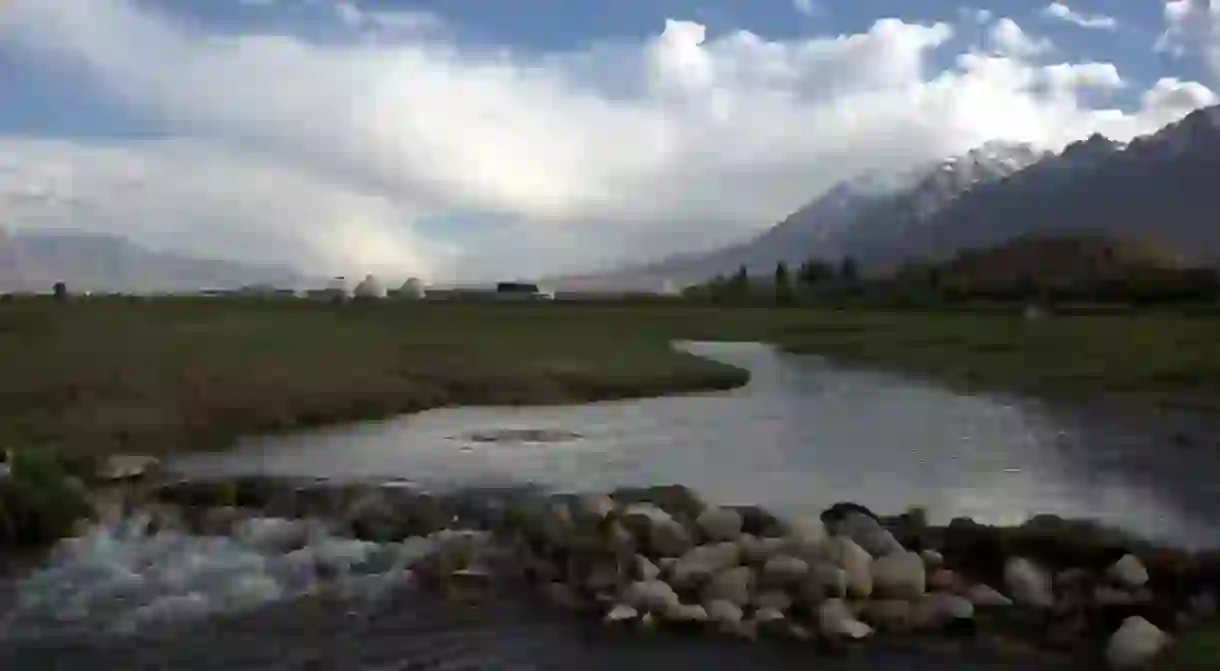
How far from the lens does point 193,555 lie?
19.5 meters

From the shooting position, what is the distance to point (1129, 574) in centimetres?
1695

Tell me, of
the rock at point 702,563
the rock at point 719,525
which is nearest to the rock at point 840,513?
the rock at point 719,525

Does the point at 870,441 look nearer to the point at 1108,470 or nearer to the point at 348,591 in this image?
the point at 1108,470

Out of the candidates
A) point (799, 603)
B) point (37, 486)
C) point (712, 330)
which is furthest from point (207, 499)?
point (712, 330)

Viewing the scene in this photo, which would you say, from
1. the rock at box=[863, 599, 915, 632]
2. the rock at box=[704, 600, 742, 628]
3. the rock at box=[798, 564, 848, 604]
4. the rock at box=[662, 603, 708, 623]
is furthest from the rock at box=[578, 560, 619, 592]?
the rock at box=[863, 599, 915, 632]

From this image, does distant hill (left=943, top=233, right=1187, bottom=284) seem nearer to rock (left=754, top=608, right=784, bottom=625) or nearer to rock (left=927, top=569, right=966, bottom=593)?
rock (left=927, top=569, right=966, bottom=593)

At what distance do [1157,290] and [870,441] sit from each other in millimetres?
80431

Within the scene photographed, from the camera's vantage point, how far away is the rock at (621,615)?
632 inches

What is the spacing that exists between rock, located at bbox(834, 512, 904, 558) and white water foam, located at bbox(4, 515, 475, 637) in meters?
6.67

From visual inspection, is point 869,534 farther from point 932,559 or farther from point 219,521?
point 219,521

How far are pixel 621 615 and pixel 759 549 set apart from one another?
110 inches

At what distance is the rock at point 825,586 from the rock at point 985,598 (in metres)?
1.80

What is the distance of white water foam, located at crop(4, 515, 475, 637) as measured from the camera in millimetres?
16219

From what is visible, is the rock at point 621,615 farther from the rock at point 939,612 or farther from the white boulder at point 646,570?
the rock at point 939,612
